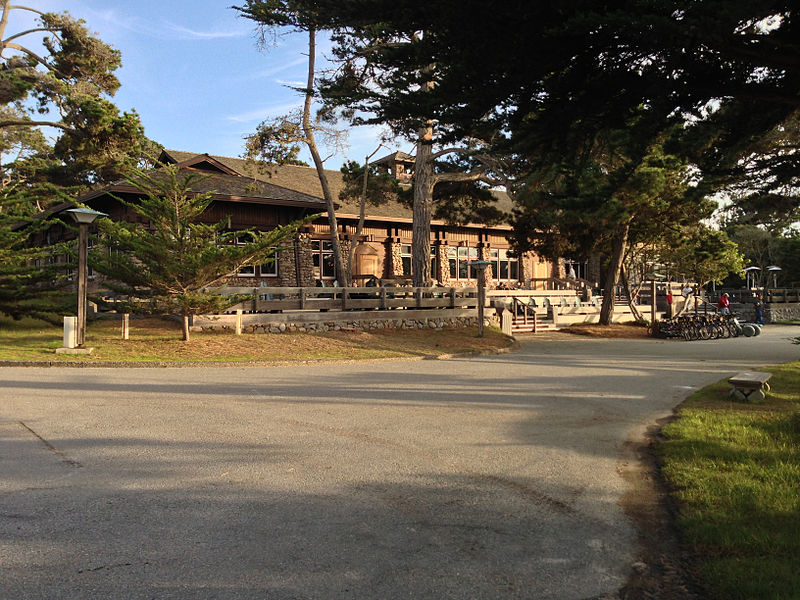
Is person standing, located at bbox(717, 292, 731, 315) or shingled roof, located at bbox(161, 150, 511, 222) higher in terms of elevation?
shingled roof, located at bbox(161, 150, 511, 222)

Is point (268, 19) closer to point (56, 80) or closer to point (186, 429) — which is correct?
point (56, 80)

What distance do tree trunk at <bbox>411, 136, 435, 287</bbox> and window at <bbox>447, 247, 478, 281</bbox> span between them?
10.3 m

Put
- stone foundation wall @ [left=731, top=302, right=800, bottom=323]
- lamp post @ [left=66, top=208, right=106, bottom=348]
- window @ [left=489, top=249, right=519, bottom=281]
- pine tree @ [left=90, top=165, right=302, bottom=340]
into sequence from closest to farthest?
lamp post @ [left=66, top=208, right=106, bottom=348], pine tree @ [left=90, top=165, right=302, bottom=340], window @ [left=489, top=249, right=519, bottom=281], stone foundation wall @ [left=731, top=302, right=800, bottom=323]

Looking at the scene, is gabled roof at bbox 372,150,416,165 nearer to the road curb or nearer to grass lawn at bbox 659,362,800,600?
the road curb

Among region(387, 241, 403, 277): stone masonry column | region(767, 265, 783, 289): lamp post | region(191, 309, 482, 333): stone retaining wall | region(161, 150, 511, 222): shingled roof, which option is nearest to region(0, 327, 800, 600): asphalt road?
region(191, 309, 482, 333): stone retaining wall

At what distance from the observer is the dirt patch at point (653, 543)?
3.35 metres

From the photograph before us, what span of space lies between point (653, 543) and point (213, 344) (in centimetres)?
1309

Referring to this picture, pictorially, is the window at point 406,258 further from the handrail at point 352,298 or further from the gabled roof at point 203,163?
the gabled roof at point 203,163

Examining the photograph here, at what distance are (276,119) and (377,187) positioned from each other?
488 centimetres

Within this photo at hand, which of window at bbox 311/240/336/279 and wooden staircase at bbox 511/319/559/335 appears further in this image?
window at bbox 311/240/336/279

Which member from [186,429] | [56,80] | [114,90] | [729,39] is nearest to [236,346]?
[186,429]

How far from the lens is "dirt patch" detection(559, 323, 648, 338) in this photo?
25.4m

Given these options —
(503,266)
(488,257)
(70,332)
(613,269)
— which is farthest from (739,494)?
(503,266)

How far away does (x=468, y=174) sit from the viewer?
23844mm
